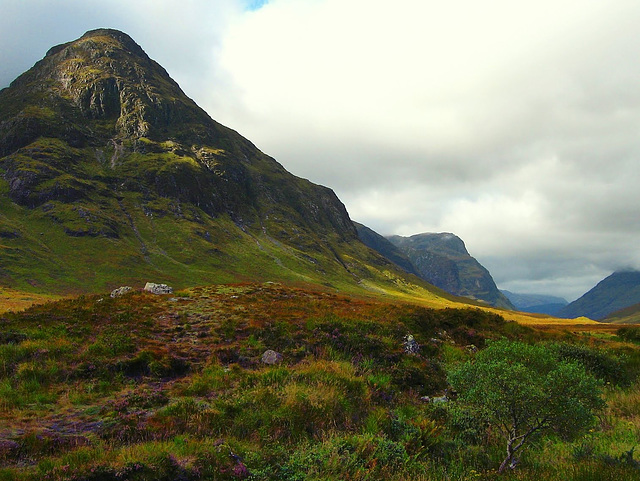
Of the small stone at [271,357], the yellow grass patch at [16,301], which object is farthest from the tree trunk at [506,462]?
the yellow grass patch at [16,301]

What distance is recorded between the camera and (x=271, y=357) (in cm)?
1526

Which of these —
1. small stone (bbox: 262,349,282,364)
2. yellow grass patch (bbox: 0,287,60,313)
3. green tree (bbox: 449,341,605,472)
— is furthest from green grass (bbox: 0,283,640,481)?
yellow grass patch (bbox: 0,287,60,313)

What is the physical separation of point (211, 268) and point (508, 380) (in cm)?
17504

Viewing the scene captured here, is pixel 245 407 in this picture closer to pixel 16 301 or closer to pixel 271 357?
pixel 271 357

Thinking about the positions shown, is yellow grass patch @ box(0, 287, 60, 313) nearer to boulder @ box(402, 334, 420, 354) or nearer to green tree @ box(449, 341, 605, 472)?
boulder @ box(402, 334, 420, 354)

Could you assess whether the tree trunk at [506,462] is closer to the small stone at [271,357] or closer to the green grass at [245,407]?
the green grass at [245,407]

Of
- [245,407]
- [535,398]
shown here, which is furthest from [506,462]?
[245,407]

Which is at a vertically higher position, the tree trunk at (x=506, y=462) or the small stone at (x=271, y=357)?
the tree trunk at (x=506, y=462)

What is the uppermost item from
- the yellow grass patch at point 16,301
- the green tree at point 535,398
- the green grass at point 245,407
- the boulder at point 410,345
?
the green tree at point 535,398

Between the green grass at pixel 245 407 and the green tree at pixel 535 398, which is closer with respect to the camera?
the green grass at pixel 245 407

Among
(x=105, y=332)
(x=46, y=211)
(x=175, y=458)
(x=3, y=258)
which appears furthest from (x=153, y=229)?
(x=175, y=458)

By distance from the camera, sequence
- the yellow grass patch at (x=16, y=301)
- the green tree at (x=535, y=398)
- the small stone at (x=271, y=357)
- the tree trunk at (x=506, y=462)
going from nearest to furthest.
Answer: the tree trunk at (x=506, y=462) < the green tree at (x=535, y=398) < the small stone at (x=271, y=357) < the yellow grass patch at (x=16, y=301)

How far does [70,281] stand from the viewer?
121 m

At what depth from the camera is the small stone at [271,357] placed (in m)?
14.9
